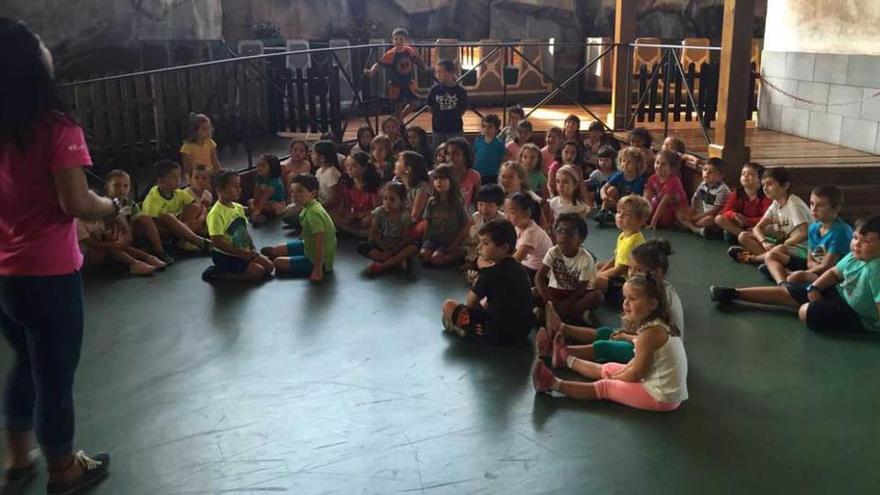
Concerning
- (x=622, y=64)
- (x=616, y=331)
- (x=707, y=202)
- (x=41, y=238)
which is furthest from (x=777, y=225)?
(x=622, y=64)

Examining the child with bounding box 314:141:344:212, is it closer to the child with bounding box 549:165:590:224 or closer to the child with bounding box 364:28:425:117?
the child with bounding box 549:165:590:224

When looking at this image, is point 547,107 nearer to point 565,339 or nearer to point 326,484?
point 565,339

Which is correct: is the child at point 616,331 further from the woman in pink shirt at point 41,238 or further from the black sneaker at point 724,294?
the woman in pink shirt at point 41,238

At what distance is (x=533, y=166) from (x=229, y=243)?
2.71 meters

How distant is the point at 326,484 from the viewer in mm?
2844

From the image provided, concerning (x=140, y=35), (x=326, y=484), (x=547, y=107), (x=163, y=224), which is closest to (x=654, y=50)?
(x=547, y=107)

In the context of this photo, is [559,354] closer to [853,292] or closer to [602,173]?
[853,292]

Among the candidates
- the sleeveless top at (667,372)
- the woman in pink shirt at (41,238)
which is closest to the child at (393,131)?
the sleeveless top at (667,372)

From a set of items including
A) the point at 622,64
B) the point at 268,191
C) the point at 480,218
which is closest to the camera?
the point at 480,218

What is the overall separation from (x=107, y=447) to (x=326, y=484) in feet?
2.97

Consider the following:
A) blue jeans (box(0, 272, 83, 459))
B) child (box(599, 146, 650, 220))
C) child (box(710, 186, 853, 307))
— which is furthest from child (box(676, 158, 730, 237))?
blue jeans (box(0, 272, 83, 459))

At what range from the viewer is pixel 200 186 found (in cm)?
644

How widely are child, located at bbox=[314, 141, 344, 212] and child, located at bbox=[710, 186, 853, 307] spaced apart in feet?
10.2

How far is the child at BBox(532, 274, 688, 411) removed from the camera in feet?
10.9
